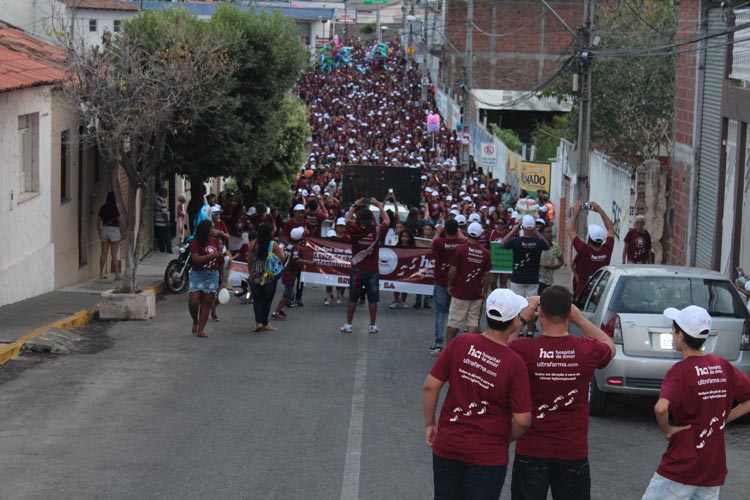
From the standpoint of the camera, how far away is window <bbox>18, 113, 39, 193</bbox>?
18.6 metres

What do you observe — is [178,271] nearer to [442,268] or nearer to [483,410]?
[442,268]

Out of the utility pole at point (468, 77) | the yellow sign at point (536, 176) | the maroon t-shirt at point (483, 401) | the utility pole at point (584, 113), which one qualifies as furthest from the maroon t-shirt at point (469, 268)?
the utility pole at point (468, 77)

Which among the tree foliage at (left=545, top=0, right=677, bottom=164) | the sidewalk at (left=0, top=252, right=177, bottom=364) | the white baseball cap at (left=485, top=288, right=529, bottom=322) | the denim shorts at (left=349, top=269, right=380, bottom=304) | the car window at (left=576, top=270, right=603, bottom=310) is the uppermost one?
the tree foliage at (left=545, top=0, right=677, bottom=164)

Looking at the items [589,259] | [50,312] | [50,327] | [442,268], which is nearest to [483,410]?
[442,268]

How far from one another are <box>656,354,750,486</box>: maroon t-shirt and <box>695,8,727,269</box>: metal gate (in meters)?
14.5

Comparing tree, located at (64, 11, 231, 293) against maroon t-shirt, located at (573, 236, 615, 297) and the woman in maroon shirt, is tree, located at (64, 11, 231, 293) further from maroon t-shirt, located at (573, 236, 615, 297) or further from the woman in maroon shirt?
maroon t-shirt, located at (573, 236, 615, 297)

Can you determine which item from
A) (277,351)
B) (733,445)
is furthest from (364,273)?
(733,445)

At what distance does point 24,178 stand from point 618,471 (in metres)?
13.0

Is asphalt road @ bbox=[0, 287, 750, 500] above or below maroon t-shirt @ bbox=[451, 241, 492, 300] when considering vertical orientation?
below

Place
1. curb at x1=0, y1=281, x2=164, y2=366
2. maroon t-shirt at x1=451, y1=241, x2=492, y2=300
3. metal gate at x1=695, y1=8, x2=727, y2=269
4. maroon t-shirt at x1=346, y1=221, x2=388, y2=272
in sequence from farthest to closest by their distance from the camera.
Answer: metal gate at x1=695, y1=8, x2=727, y2=269 → maroon t-shirt at x1=346, y1=221, x2=388, y2=272 → maroon t-shirt at x1=451, y1=241, x2=492, y2=300 → curb at x1=0, y1=281, x2=164, y2=366

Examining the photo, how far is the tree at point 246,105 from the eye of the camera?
72.4ft

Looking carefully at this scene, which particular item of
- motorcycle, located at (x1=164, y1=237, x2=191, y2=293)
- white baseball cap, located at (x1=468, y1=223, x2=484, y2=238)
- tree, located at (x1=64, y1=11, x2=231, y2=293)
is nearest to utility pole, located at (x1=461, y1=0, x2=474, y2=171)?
motorcycle, located at (x1=164, y1=237, x2=191, y2=293)

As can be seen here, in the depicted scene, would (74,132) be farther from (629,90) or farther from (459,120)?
(459,120)

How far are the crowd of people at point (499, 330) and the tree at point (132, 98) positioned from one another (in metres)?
1.58
